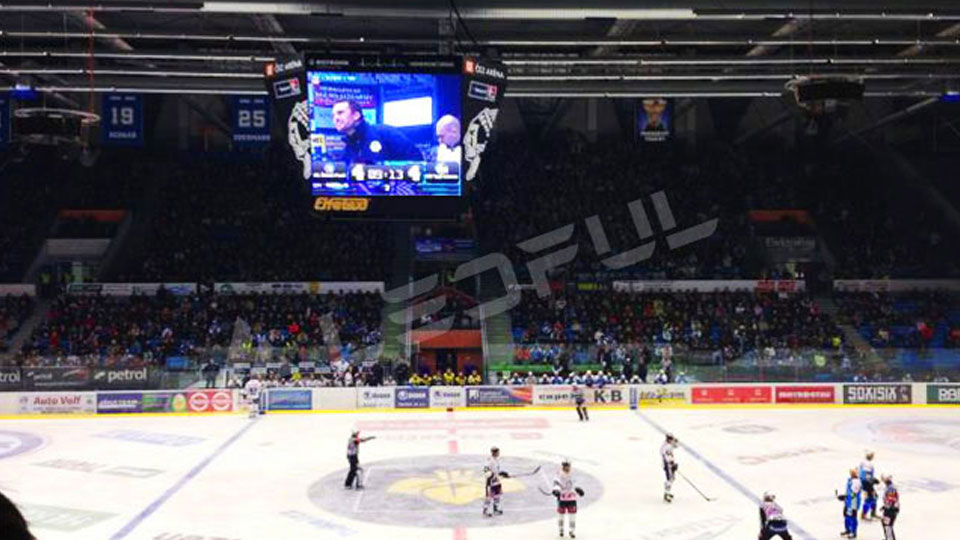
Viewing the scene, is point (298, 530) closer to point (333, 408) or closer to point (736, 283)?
point (333, 408)

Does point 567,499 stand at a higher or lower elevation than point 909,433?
higher

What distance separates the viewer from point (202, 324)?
121ft

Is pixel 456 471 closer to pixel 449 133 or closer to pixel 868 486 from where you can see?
pixel 449 133

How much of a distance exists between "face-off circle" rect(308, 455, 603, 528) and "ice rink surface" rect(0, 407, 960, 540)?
0.22 ft

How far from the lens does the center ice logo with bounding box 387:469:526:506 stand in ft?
62.2

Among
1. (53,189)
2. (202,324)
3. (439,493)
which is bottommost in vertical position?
(439,493)

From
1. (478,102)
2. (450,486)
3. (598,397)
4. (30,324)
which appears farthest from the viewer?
(30,324)

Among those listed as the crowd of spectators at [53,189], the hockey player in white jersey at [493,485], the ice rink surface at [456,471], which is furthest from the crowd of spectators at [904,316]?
the crowd of spectators at [53,189]

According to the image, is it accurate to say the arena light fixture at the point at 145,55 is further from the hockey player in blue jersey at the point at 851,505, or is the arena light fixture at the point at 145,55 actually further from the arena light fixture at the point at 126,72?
the hockey player in blue jersey at the point at 851,505

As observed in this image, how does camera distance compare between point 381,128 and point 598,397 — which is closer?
point 381,128

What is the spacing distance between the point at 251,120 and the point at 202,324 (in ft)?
51.2

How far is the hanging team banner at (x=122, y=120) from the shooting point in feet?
77.3

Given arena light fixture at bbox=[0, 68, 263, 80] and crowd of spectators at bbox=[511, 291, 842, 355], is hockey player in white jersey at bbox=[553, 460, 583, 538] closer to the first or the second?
arena light fixture at bbox=[0, 68, 263, 80]

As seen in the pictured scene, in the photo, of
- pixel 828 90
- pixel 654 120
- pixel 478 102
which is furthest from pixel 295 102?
pixel 654 120
